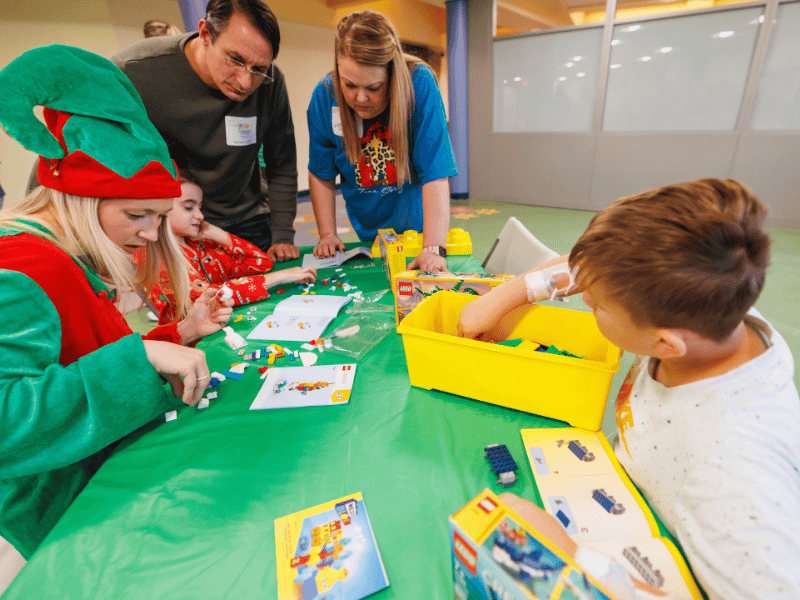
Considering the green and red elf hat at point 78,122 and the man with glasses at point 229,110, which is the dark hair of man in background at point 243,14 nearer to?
the man with glasses at point 229,110

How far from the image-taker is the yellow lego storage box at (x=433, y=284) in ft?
3.44

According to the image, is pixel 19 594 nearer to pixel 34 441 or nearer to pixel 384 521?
→ pixel 34 441

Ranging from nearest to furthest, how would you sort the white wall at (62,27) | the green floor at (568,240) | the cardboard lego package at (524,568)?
1. the cardboard lego package at (524,568)
2. the green floor at (568,240)
3. the white wall at (62,27)

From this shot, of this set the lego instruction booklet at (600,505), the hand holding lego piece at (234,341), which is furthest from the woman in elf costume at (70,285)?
the lego instruction booklet at (600,505)

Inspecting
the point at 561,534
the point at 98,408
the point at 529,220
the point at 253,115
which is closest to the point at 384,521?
the point at 561,534

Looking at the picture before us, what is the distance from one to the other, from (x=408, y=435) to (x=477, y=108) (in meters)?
5.83

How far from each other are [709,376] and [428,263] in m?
0.97

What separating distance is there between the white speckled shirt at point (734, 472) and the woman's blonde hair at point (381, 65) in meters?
1.26

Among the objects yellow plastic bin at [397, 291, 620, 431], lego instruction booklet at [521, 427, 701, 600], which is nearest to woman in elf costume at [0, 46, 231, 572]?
yellow plastic bin at [397, 291, 620, 431]

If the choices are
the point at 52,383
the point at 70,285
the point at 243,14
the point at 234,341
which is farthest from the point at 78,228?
the point at 243,14

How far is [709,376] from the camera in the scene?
1.85 ft

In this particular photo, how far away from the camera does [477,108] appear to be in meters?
5.64

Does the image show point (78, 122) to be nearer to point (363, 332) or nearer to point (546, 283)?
point (363, 332)

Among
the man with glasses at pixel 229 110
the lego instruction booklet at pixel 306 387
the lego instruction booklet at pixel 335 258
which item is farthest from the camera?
the lego instruction booklet at pixel 335 258
